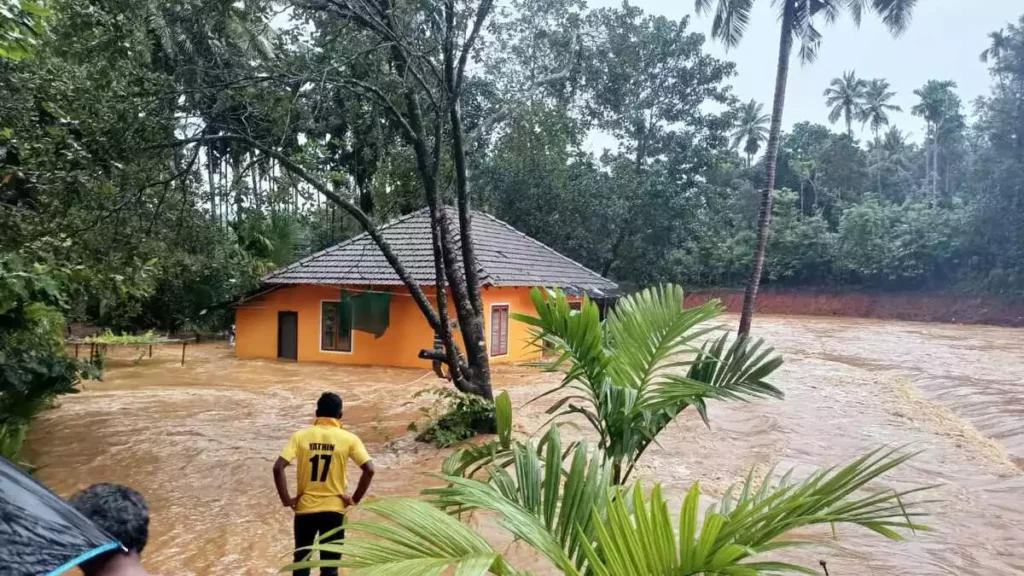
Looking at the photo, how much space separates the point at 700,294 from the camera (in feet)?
138

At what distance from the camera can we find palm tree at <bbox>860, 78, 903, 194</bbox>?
183 ft

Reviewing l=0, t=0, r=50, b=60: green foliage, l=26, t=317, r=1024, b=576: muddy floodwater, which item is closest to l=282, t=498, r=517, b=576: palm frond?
l=26, t=317, r=1024, b=576: muddy floodwater

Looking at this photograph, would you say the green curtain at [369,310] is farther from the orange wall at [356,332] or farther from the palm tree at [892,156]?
the palm tree at [892,156]

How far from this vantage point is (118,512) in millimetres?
2012

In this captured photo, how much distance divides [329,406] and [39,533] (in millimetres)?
2658

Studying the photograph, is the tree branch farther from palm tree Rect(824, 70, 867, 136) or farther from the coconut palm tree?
palm tree Rect(824, 70, 867, 136)

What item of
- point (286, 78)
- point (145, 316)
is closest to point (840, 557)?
point (286, 78)

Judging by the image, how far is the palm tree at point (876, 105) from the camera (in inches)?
2196

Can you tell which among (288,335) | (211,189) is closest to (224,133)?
(211,189)

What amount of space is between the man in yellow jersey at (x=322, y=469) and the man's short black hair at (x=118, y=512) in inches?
82.7

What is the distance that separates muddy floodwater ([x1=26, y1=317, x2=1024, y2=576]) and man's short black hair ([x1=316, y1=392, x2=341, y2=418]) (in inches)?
49.9

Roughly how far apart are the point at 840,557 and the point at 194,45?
935 centimetres

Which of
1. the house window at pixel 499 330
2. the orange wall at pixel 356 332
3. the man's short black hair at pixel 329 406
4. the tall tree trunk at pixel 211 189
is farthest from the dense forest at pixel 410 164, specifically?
the house window at pixel 499 330

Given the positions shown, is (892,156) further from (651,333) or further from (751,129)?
(651,333)
